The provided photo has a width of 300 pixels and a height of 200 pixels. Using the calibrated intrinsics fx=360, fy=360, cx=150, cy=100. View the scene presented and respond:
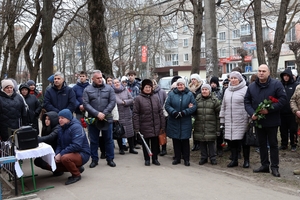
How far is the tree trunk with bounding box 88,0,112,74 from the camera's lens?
12422 mm

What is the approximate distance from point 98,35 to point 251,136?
733cm

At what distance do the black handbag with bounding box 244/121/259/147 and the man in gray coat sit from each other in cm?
273

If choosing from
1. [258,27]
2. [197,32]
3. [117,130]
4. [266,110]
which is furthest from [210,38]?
[197,32]

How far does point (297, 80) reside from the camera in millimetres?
9031

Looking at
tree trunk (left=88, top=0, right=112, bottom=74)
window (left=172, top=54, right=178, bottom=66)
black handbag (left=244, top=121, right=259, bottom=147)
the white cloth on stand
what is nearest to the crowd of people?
black handbag (left=244, top=121, right=259, bottom=147)

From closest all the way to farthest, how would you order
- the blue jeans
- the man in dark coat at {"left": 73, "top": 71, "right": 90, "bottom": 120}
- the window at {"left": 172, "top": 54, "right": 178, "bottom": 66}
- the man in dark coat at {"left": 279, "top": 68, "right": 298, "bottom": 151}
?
the blue jeans < the man in dark coat at {"left": 279, "top": 68, "right": 298, "bottom": 151} < the man in dark coat at {"left": 73, "top": 71, "right": 90, "bottom": 120} < the window at {"left": 172, "top": 54, "right": 178, "bottom": 66}

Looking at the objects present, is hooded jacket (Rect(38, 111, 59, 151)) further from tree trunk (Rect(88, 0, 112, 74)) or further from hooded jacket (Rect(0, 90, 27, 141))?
tree trunk (Rect(88, 0, 112, 74))

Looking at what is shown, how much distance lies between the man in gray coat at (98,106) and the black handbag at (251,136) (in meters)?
2.73

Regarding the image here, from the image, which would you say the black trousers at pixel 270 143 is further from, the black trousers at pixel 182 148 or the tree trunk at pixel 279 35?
the tree trunk at pixel 279 35

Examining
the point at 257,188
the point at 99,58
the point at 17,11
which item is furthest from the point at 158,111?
the point at 17,11

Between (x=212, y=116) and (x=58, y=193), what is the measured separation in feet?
11.3

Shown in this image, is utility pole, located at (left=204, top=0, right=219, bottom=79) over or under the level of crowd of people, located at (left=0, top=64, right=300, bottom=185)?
over

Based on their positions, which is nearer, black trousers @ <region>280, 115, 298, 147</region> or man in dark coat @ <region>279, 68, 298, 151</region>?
man in dark coat @ <region>279, 68, 298, 151</region>

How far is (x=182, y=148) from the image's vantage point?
7703mm
